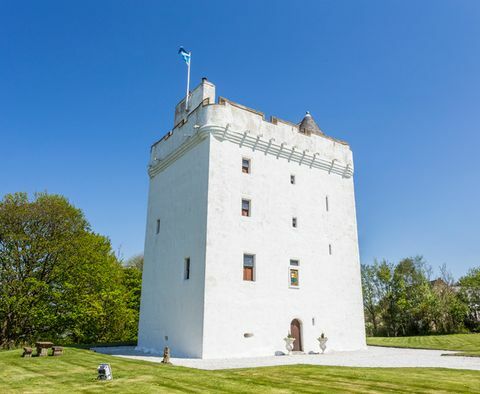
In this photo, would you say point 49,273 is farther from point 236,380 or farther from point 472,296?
point 472,296

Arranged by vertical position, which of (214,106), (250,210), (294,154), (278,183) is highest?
(214,106)

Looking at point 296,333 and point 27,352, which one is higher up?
point 296,333

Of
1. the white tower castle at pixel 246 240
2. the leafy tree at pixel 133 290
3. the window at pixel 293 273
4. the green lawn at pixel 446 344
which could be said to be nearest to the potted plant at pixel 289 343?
the white tower castle at pixel 246 240

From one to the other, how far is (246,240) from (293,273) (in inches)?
139

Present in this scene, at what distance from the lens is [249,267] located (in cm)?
2009

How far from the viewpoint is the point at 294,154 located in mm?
23469

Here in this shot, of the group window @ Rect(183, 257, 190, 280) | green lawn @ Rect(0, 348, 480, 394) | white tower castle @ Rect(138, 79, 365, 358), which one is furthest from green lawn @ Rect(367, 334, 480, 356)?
window @ Rect(183, 257, 190, 280)

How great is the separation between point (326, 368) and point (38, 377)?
8912 mm

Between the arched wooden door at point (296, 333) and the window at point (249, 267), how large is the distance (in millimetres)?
3458

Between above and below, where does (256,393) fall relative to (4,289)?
below

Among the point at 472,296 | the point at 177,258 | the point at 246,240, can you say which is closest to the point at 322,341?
the point at 246,240

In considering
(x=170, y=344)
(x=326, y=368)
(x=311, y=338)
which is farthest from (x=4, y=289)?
(x=326, y=368)

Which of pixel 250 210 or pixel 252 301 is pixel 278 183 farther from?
pixel 252 301

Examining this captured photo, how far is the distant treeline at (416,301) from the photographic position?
1821 inches
